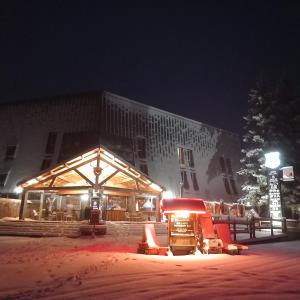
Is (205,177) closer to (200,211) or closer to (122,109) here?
(122,109)

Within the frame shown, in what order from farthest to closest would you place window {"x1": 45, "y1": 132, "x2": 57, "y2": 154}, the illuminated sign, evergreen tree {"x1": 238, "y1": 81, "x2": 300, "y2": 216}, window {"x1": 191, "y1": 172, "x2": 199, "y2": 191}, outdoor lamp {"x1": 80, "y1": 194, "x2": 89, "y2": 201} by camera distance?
1. window {"x1": 191, "y1": 172, "x2": 199, "y2": 191}
2. window {"x1": 45, "y1": 132, "x2": 57, "y2": 154}
3. evergreen tree {"x1": 238, "y1": 81, "x2": 300, "y2": 216}
4. outdoor lamp {"x1": 80, "y1": 194, "x2": 89, "y2": 201}
5. the illuminated sign

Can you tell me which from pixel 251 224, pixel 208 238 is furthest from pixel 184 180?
pixel 208 238

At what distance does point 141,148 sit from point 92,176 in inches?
299

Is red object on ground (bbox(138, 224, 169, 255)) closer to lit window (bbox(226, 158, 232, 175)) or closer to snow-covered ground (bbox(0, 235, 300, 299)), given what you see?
snow-covered ground (bbox(0, 235, 300, 299))

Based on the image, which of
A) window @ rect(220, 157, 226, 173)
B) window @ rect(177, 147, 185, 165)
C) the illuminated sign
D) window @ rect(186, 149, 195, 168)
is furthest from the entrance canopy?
window @ rect(220, 157, 226, 173)

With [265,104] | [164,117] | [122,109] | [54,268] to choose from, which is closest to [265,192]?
[265,104]

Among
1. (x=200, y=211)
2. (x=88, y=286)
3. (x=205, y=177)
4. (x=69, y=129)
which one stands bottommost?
Result: (x=88, y=286)

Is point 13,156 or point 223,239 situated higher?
point 13,156

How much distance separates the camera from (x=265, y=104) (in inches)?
1129

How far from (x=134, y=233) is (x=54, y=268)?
11167 mm

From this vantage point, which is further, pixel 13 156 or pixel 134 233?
pixel 13 156

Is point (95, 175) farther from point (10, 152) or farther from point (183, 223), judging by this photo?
point (10, 152)

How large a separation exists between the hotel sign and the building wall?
1060cm

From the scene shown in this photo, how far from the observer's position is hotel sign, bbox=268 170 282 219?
21344 millimetres
